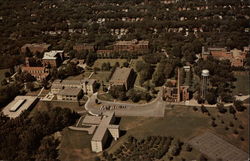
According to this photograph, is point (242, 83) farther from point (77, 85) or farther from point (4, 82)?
point (4, 82)

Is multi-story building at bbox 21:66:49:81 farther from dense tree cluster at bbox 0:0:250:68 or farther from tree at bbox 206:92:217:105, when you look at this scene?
tree at bbox 206:92:217:105

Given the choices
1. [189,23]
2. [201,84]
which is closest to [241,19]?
[189,23]

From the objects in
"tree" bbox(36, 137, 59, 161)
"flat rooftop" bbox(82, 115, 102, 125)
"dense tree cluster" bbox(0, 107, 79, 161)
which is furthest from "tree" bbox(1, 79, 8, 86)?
"flat rooftop" bbox(82, 115, 102, 125)

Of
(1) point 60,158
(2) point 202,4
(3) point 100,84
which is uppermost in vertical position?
(2) point 202,4

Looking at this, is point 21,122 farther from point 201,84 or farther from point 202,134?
point 201,84

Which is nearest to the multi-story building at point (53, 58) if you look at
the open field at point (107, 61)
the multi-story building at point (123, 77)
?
the open field at point (107, 61)

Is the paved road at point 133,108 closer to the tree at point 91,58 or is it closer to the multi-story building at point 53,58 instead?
the tree at point 91,58
